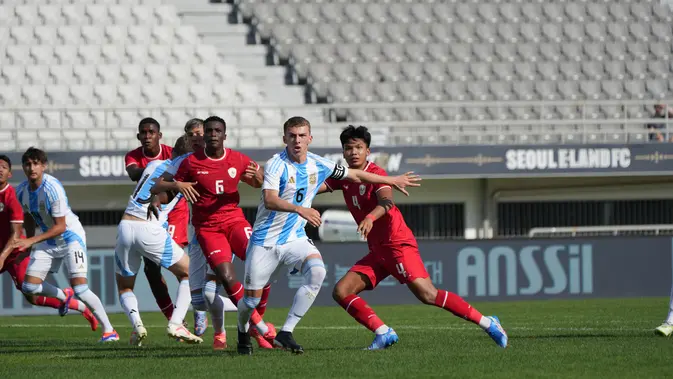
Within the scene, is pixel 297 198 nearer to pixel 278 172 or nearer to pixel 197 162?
pixel 278 172

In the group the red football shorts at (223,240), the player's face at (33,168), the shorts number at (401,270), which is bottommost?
the shorts number at (401,270)

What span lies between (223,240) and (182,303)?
4.38 ft

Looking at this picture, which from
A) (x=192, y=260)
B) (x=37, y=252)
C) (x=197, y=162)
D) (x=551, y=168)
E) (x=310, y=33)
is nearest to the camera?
(x=197, y=162)

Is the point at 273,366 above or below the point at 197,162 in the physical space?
below

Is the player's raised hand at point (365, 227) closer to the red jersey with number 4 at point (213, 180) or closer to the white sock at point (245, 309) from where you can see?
the white sock at point (245, 309)

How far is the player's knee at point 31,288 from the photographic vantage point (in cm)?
1184

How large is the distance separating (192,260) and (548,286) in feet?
32.7

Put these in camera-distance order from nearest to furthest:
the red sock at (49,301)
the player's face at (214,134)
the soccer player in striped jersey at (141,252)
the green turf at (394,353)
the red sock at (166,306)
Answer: the green turf at (394,353)
the player's face at (214,134)
the soccer player in striped jersey at (141,252)
the red sock at (166,306)
the red sock at (49,301)

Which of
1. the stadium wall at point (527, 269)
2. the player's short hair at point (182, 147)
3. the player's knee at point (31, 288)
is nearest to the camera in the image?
the player's short hair at point (182, 147)

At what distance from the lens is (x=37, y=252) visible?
11.9 m

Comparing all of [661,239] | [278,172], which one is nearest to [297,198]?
[278,172]

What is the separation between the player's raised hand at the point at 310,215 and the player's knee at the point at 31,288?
4.28 m

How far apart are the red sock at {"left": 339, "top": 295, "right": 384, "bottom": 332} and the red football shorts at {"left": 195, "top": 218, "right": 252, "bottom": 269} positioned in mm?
1005

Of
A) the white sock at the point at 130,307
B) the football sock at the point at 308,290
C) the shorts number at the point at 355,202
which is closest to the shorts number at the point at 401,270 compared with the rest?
the shorts number at the point at 355,202
